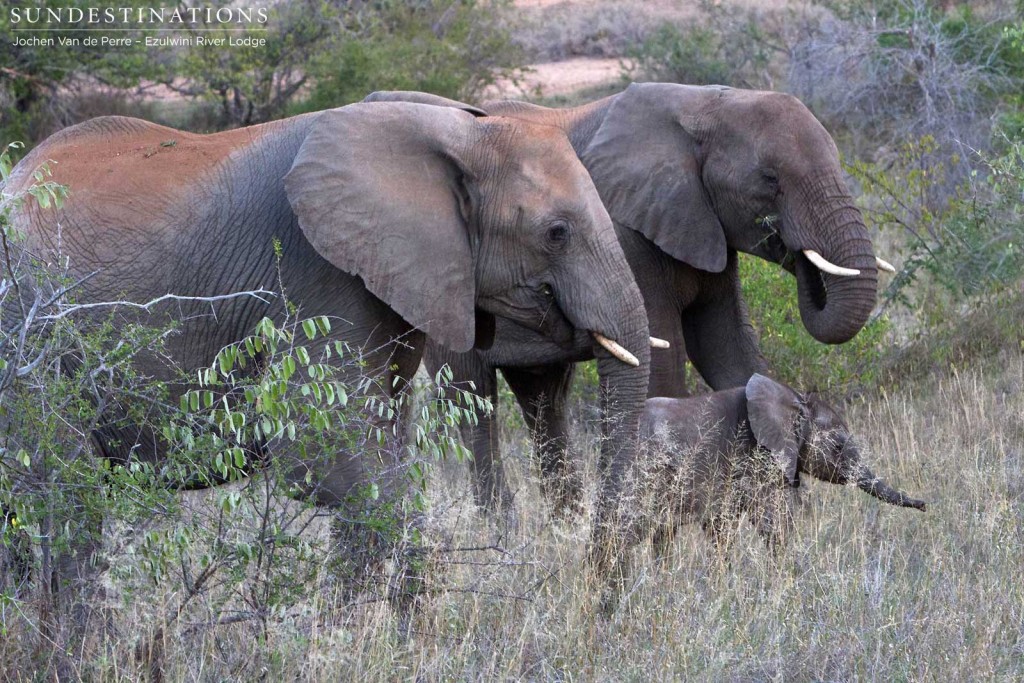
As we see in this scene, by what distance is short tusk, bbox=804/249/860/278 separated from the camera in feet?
20.7

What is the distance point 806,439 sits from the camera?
19.6ft

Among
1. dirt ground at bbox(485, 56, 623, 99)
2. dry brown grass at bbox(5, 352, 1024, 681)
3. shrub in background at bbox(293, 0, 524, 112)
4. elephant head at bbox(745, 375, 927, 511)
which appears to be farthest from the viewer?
dirt ground at bbox(485, 56, 623, 99)

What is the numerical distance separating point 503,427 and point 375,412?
3.84 metres

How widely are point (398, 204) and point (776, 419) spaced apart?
6.50 feet

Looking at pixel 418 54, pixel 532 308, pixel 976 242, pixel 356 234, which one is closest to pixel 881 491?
pixel 532 308

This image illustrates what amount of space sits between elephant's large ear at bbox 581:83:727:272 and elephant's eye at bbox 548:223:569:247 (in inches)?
73.6

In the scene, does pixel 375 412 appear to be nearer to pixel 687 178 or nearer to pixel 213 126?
pixel 687 178

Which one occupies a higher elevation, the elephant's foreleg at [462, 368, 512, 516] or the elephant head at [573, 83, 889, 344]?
the elephant head at [573, 83, 889, 344]

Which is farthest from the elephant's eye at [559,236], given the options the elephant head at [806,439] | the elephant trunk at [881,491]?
the elephant trunk at [881,491]

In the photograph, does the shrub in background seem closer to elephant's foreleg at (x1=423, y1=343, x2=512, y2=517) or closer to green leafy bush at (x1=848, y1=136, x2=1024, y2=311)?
green leafy bush at (x1=848, y1=136, x2=1024, y2=311)

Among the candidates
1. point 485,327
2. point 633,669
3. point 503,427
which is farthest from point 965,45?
point 633,669

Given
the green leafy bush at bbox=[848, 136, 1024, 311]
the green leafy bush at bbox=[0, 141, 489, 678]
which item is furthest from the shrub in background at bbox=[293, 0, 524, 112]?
the green leafy bush at bbox=[0, 141, 489, 678]

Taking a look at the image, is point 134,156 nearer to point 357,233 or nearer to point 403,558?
point 357,233

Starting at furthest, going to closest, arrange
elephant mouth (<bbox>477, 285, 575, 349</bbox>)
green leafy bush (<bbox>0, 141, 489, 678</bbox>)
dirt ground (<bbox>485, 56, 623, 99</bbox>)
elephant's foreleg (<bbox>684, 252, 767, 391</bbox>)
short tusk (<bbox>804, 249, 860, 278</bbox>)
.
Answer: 1. dirt ground (<bbox>485, 56, 623, 99</bbox>)
2. elephant's foreleg (<bbox>684, 252, 767, 391</bbox>)
3. short tusk (<bbox>804, 249, 860, 278</bbox>)
4. elephant mouth (<bbox>477, 285, 575, 349</bbox>)
5. green leafy bush (<bbox>0, 141, 489, 678</bbox>)
